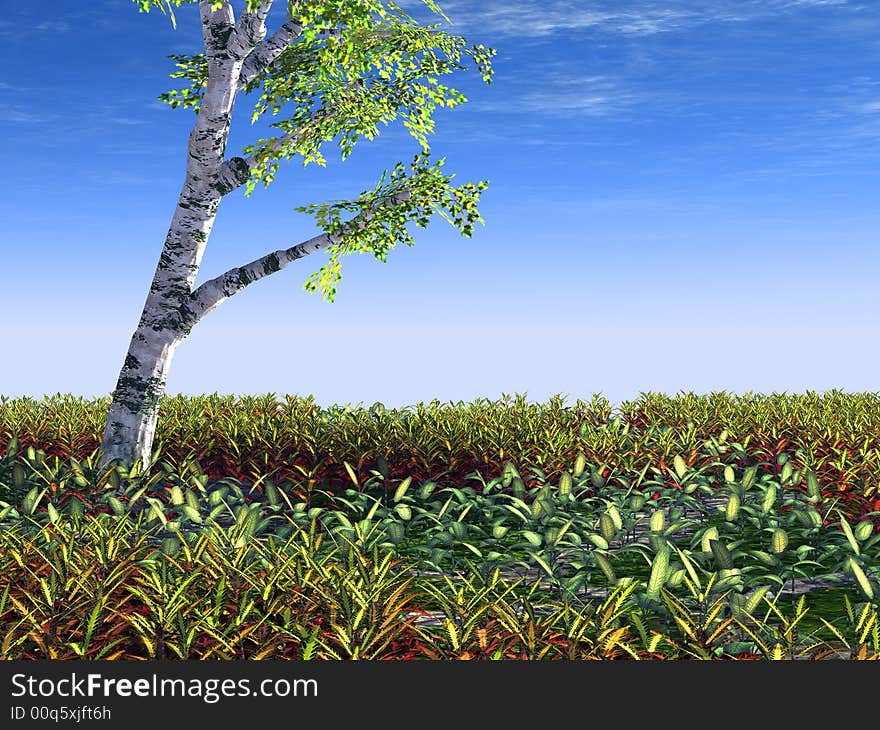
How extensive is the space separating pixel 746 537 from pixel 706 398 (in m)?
8.07

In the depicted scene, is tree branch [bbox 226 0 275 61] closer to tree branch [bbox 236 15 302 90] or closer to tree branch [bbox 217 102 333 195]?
tree branch [bbox 236 15 302 90]

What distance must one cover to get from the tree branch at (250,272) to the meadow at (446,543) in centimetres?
205

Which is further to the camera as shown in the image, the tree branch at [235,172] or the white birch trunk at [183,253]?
the tree branch at [235,172]

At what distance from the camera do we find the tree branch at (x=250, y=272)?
421 inches

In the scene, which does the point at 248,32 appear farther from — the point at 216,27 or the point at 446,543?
the point at 446,543

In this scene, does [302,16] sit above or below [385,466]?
above

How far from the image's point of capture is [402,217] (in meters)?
11.4

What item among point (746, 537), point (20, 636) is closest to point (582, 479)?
point (746, 537)

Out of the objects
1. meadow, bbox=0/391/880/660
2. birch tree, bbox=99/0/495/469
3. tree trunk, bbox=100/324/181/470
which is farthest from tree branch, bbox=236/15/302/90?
meadow, bbox=0/391/880/660

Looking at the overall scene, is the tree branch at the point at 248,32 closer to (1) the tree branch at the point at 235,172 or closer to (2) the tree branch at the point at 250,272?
(1) the tree branch at the point at 235,172

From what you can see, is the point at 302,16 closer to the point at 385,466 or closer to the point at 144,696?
the point at 385,466

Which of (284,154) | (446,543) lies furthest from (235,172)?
(446,543)

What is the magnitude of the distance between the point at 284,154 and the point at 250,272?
1962mm

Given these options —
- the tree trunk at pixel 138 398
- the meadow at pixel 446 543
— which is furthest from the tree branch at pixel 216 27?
the meadow at pixel 446 543
